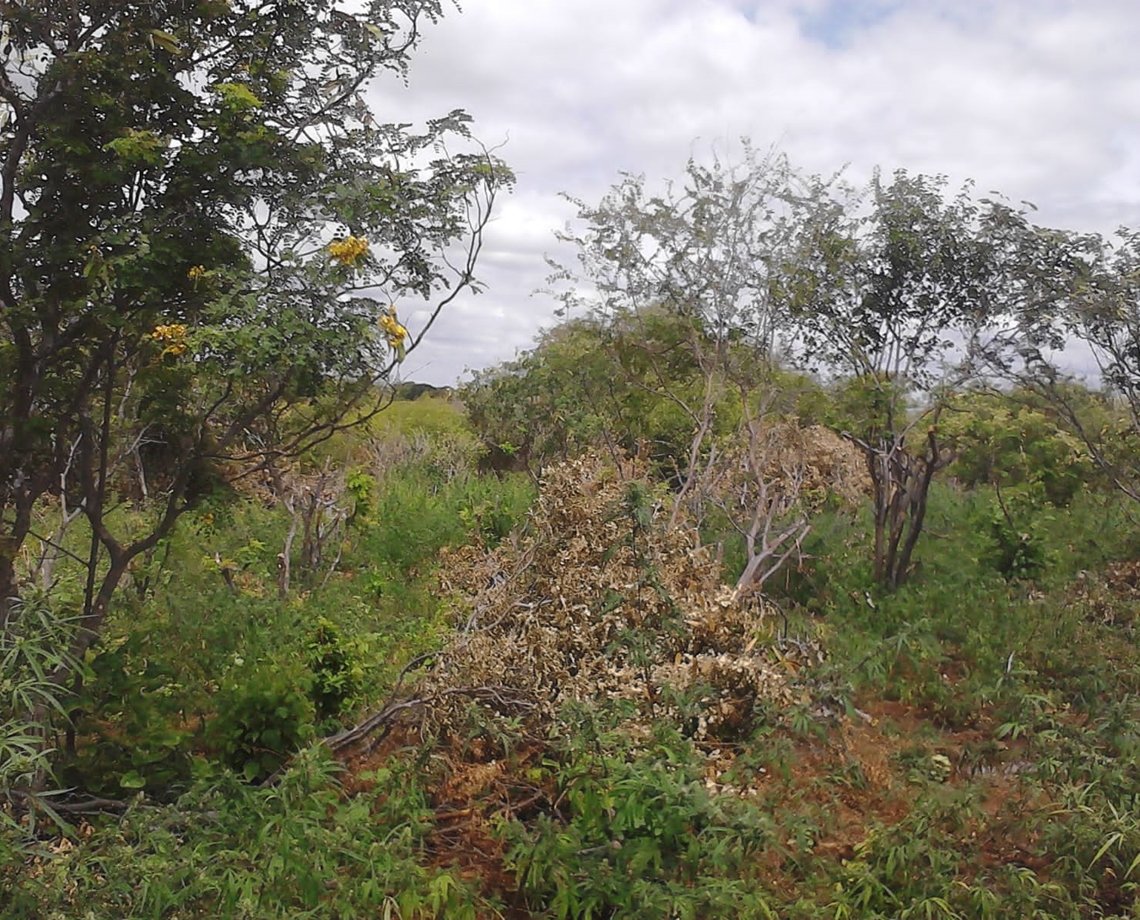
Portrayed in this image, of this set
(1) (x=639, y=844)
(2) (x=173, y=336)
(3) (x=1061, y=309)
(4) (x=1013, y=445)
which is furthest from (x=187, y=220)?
(4) (x=1013, y=445)

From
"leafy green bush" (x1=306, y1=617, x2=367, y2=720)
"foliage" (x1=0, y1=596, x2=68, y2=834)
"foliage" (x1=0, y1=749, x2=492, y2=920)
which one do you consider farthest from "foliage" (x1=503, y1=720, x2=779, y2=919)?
"foliage" (x1=0, y1=596, x2=68, y2=834)

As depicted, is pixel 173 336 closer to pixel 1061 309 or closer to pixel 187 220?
pixel 187 220

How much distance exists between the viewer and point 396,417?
13742mm

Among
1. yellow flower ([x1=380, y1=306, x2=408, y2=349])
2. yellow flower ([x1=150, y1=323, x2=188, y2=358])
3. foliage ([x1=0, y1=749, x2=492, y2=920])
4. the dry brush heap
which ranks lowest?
foliage ([x1=0, y1=749, x2=492, y2=920])

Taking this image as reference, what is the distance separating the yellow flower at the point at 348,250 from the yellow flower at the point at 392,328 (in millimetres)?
218

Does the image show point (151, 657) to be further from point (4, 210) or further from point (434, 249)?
point (434, 249)

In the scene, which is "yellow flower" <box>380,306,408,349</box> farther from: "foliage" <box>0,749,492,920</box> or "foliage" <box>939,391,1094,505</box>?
"foliage" <box>939,391,1094,505</box>

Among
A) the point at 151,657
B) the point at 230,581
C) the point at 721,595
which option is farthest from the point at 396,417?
the point at 721,595

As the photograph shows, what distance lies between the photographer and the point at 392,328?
3340 mm

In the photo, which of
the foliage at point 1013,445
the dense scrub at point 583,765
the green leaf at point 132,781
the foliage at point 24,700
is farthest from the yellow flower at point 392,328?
the foliage at point 1013,445

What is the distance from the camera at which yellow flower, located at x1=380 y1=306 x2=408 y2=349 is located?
3.33m

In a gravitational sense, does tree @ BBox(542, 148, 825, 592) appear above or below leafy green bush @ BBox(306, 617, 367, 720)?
above

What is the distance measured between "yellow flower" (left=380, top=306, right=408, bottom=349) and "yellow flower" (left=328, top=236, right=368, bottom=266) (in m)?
0.22

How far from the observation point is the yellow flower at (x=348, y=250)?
3230 millimetres
